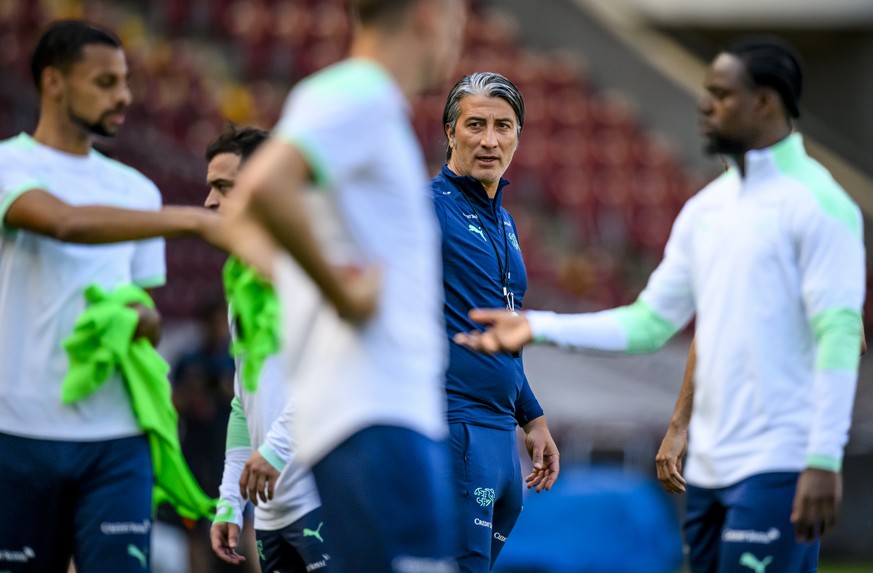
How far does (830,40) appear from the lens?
26.9 m

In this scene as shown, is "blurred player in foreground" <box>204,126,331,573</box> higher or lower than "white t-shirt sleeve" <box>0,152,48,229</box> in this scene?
lower

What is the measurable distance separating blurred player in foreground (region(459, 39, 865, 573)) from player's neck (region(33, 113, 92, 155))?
71.7 inches

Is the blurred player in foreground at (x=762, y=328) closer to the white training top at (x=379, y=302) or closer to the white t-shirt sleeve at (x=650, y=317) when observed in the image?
the white t-shirt sleeve at (x=650, y=317)

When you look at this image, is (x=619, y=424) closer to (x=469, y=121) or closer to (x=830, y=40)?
(x=469, y=121)

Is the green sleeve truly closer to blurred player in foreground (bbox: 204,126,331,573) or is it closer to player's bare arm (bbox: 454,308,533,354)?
blurred player in foreground (bbox: 204,126,331,573)

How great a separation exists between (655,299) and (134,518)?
1.93 metres

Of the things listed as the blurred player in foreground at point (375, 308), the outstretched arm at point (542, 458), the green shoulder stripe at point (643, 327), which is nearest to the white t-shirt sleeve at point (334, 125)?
the blurred player in foreground at point (375, 308)

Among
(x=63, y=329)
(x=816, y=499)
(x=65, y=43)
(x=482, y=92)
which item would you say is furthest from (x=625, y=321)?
(x=65, y=43)

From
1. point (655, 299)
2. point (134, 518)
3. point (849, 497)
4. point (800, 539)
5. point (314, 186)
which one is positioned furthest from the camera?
point (849, 497)

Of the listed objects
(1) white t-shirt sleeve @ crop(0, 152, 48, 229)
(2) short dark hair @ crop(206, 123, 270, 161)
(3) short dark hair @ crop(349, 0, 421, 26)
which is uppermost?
(3) short dark hair @ crop(349, 0, 421, 26)

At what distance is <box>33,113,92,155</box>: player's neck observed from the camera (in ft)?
16.2

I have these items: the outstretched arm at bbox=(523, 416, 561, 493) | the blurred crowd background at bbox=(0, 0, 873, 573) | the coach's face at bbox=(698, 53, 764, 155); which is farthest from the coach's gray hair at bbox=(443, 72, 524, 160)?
the blurred crowd background at bbox=(0, 0, 873, 573)

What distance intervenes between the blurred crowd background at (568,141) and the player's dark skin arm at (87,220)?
450 cm

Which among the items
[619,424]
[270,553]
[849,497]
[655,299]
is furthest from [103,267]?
[849,497]
